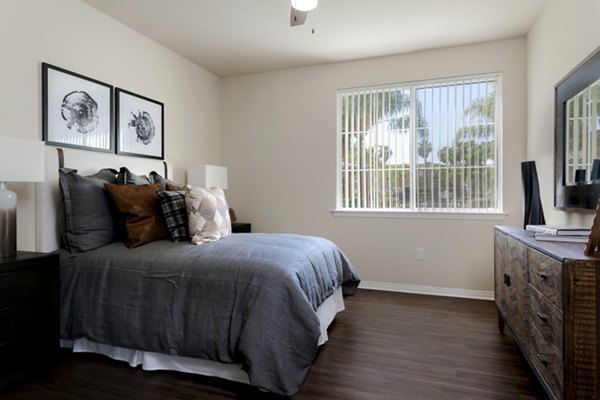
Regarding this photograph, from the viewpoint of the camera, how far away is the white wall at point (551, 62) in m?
2.08

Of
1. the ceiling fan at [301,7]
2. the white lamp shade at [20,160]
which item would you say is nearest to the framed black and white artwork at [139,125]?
the white lamp shade at [20,160]

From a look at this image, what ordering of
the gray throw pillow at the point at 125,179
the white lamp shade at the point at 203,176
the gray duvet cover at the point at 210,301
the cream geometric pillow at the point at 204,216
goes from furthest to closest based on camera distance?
the white lamp shade at the point at 203,176 < the gray throw pillow at the point at 125,179 < the cream geometric pillow at the point at 204,216 < the gray duvet cover at the point at 210,301

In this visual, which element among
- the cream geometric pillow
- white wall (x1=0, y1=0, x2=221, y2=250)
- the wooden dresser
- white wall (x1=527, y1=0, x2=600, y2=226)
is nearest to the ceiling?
white wall (x1=0, y1=0, x2=221, y2=250)

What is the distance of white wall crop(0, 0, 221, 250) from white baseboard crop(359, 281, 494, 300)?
2.52 m

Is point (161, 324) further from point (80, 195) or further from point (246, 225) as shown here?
point (246, 225)

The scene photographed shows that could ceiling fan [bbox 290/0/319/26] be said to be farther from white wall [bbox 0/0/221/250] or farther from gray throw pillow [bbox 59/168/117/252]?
gray throw pillow [bbox 59/168/117/252]

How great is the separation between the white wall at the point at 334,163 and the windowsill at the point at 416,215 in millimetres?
45

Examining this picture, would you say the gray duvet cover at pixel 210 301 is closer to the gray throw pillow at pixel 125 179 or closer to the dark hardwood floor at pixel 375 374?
the dark hardwood floor at pixel 375 374

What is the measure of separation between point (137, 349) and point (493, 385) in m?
2.07

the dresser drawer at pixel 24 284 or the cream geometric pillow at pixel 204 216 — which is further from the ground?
the cream geometric pillow at pixel 204 216

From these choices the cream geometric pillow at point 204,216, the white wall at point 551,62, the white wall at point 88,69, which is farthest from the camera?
the cream geometric pillow at point 204,216

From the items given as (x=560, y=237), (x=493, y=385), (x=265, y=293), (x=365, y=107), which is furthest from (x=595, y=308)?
(x=365, y=107)

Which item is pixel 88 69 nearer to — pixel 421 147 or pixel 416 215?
pixel 421 147

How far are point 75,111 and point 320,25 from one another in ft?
7.27
